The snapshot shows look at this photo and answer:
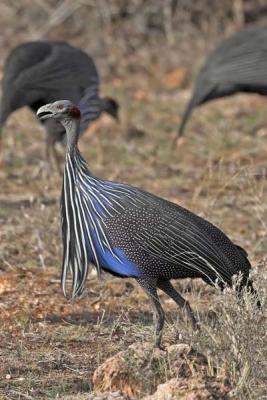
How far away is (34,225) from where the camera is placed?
19.1 feet

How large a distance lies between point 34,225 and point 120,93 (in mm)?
4240

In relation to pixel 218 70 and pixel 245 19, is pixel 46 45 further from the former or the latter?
pixel 245 19

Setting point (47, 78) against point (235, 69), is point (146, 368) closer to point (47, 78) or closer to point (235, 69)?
point (47, 78)

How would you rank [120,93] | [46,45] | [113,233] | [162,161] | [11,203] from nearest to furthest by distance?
[113,233], [11,203], [46,45], [162,161], [120,93]

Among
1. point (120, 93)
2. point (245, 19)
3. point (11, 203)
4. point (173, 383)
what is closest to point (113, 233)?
point (173, 383)

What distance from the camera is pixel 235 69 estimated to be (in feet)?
25.7

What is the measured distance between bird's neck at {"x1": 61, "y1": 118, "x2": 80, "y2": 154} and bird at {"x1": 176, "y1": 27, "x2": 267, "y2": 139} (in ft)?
11.5

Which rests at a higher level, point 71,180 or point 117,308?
point 71,180

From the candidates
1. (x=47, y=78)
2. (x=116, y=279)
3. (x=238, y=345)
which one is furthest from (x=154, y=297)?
(x=47, y=78)

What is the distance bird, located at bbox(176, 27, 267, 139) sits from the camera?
7820 mm

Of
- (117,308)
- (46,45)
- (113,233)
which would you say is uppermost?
(46,45)

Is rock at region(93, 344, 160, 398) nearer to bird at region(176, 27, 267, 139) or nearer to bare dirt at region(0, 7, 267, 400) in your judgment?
bare dirt at region(0, 7, 267, 400)

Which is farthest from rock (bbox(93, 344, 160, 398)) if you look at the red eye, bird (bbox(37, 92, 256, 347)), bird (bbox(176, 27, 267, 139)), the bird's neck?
bird (bbox(176, 27, 267, 139))

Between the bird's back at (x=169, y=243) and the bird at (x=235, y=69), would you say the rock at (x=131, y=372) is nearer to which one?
the bird's back at (x=169, y=243)
